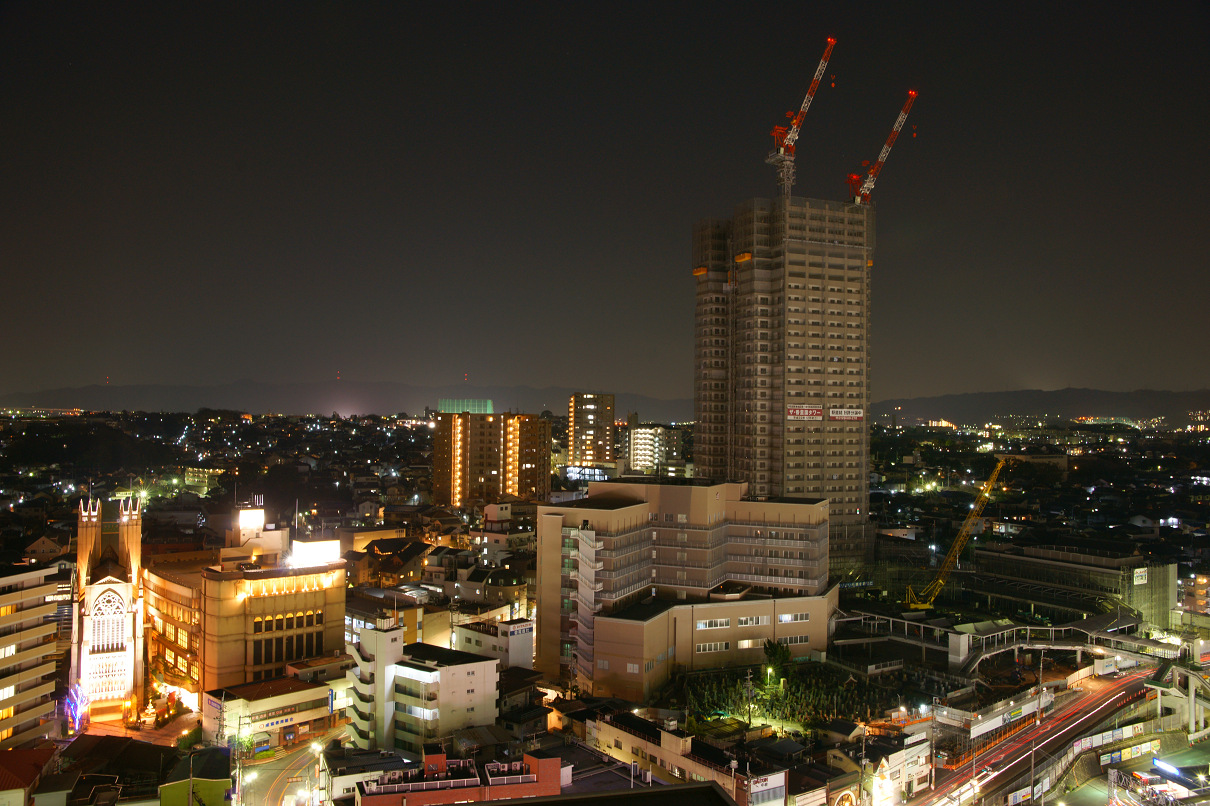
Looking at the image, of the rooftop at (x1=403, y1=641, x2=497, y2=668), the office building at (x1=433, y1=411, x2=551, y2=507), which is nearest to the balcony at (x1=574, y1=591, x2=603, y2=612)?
the rooftop at (x1=403, y1=641, x2=497, y2=668)

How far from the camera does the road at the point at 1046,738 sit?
21219 mm

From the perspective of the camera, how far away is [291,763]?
854 inches

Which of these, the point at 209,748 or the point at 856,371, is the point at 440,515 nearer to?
the point at 856,371

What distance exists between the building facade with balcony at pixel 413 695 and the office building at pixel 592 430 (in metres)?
75.5

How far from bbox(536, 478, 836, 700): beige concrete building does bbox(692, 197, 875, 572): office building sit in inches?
446

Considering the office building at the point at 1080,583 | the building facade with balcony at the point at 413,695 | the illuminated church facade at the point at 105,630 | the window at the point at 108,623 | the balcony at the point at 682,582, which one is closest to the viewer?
the building facade with balcony at the point at 413,695

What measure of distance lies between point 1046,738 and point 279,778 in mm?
21413

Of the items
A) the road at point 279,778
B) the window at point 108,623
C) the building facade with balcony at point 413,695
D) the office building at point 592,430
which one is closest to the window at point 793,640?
the building facade with balcony at point 413,695

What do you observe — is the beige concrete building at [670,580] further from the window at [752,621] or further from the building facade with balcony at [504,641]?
the building facade with balcony at [504,641]

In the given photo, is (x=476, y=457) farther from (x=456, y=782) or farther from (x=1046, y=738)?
(x=456, y=782)

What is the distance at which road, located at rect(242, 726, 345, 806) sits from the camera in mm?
19781

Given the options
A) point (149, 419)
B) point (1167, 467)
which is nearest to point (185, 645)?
point (1167, 467)

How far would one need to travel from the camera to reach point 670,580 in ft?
99.1

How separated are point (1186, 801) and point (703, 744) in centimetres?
1111
